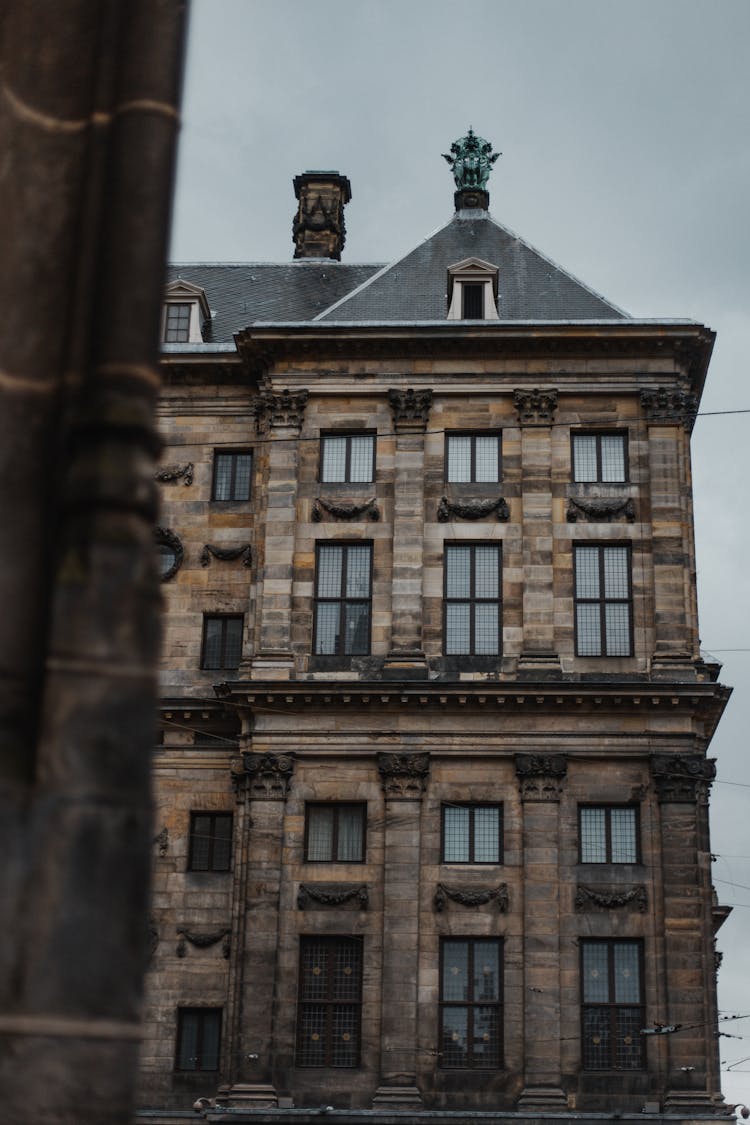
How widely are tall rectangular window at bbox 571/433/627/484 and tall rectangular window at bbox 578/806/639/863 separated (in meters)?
7.53

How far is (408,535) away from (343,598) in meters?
2.02

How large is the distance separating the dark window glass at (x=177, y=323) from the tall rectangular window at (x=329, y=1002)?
16.1 m

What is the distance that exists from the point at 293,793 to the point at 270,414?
9.00 m

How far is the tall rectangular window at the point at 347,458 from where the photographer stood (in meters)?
37.5

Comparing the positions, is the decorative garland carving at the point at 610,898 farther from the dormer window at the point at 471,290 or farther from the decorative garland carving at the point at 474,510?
the dormer window at the point at 471,290

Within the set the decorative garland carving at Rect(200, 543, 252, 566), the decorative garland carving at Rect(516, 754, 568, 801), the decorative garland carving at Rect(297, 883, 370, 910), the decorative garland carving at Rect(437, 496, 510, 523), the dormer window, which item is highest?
the dormer window

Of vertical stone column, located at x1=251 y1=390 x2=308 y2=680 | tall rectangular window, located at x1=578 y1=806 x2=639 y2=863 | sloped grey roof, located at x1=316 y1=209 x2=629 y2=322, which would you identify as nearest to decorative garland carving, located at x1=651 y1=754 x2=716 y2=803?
tall rectangular window, located at x1=578 y1=806 x2=639 y2=863

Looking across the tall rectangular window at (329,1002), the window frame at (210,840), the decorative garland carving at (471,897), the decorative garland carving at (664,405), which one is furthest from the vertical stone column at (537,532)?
the window frame at (210,840)

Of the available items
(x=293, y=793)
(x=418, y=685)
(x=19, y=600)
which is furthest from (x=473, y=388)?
(x=19, y=600)

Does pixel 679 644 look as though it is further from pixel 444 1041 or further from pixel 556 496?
pixel 444 1041

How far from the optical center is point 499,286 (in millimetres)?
41344

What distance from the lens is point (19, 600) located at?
17.1ft

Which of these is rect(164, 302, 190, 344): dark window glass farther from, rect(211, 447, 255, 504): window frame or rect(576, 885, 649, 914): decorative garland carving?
rect(576, 885, 649, 914): decorative garland carving

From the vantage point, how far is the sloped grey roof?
40.2 metres
